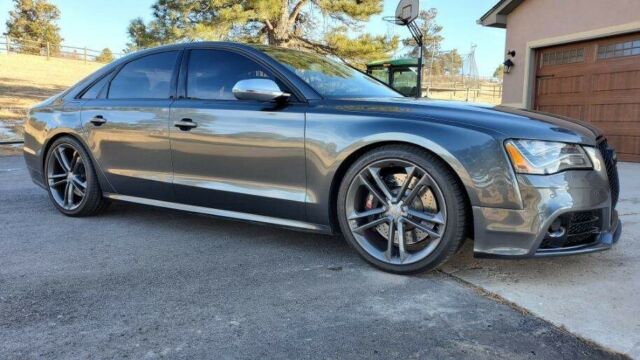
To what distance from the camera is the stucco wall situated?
352 inches

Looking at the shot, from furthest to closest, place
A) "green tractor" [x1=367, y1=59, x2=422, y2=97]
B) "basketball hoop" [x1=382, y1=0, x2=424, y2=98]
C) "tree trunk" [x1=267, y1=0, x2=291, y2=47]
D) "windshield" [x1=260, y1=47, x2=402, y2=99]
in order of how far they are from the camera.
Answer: "tree trunk" [x1=267, y1=0, x2=291, y2=47] → "green tractor" [x1=367, y1=59, x2=422, y2=97] → "basketball hoop" [x1=382, y1=0, x2=424, y2=98] → "windshield" [x1=260, y1=47, x2=402, y2=99]

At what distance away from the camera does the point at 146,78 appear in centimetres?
420

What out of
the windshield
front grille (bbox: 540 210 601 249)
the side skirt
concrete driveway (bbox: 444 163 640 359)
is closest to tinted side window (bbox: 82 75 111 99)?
the side skirt

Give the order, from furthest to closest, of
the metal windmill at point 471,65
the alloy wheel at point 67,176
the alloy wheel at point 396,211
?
the metal windmill at point 471,65, the alloy wheel at point 67,176, the alloy wheel at point 396,211

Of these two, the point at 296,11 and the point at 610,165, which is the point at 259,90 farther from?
the point at 296,11

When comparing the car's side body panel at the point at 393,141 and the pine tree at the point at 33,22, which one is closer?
the car's side body panel at the point at 393,141

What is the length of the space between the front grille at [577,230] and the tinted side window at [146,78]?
2.84 meters

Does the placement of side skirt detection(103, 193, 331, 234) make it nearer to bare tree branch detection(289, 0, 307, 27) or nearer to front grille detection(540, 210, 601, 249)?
front grille detection(540, 210, 601, 249)

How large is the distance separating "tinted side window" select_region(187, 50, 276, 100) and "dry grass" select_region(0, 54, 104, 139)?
1047 cm

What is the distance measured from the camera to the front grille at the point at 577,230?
109 inches

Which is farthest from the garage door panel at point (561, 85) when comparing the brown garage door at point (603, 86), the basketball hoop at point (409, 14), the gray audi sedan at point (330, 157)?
the gray audi sedan at point (330, 157)

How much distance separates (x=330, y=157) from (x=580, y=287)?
5.15 feet

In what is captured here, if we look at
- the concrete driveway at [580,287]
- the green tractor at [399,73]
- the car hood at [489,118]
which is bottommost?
the concrete driveway at [580,287]

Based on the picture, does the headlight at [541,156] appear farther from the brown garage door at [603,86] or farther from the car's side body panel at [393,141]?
the brown garage door at [603,86]
